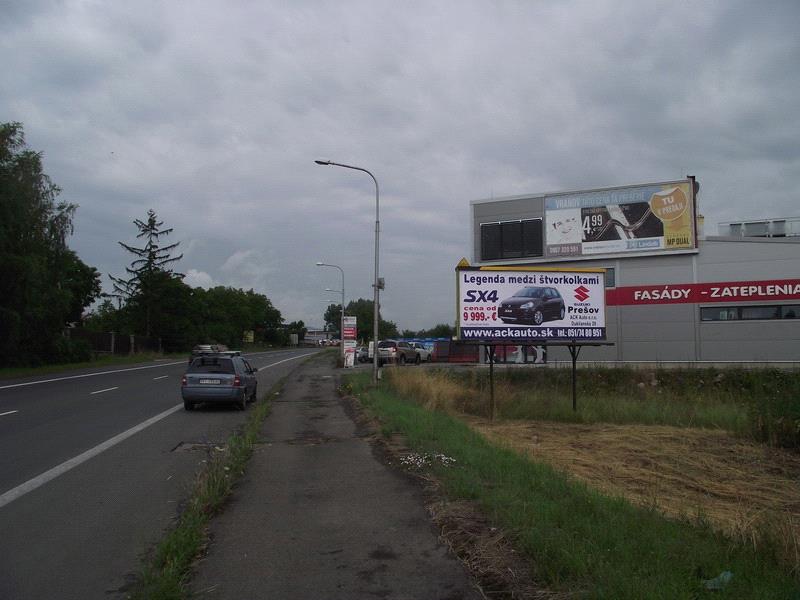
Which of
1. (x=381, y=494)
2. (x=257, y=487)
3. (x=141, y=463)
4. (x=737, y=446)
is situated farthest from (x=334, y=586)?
(x=737, y=446)

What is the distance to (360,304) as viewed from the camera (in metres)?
166

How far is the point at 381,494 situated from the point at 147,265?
68.8 metres

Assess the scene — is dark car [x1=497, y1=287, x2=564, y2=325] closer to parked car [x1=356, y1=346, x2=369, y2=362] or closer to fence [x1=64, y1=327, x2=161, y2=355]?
fence [x1=64, y1=327, x2=161, y2=355]

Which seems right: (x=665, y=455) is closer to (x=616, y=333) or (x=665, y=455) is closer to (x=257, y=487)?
(x=257, y=487)

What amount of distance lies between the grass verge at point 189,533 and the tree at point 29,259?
93.2 ft

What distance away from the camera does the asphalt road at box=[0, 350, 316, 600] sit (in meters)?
5.36

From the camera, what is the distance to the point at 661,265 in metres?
33.9

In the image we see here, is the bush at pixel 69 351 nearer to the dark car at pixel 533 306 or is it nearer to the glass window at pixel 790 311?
the dark car at pixel 533 306

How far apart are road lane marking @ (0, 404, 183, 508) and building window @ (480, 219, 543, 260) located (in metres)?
24.4

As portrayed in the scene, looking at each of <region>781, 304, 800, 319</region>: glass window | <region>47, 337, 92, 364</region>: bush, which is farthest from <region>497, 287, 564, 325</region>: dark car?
<region>47, 337, 92, 364</region>: bush

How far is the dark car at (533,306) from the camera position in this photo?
1928cm

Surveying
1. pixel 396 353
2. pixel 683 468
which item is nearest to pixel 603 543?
pixel 683 468

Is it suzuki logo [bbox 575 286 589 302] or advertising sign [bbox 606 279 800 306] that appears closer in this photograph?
suzuki logo [bbox 575 286 589 302]

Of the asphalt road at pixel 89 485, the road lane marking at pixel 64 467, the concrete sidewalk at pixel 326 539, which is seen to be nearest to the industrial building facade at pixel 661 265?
the asphalt road at pixel 89 485
